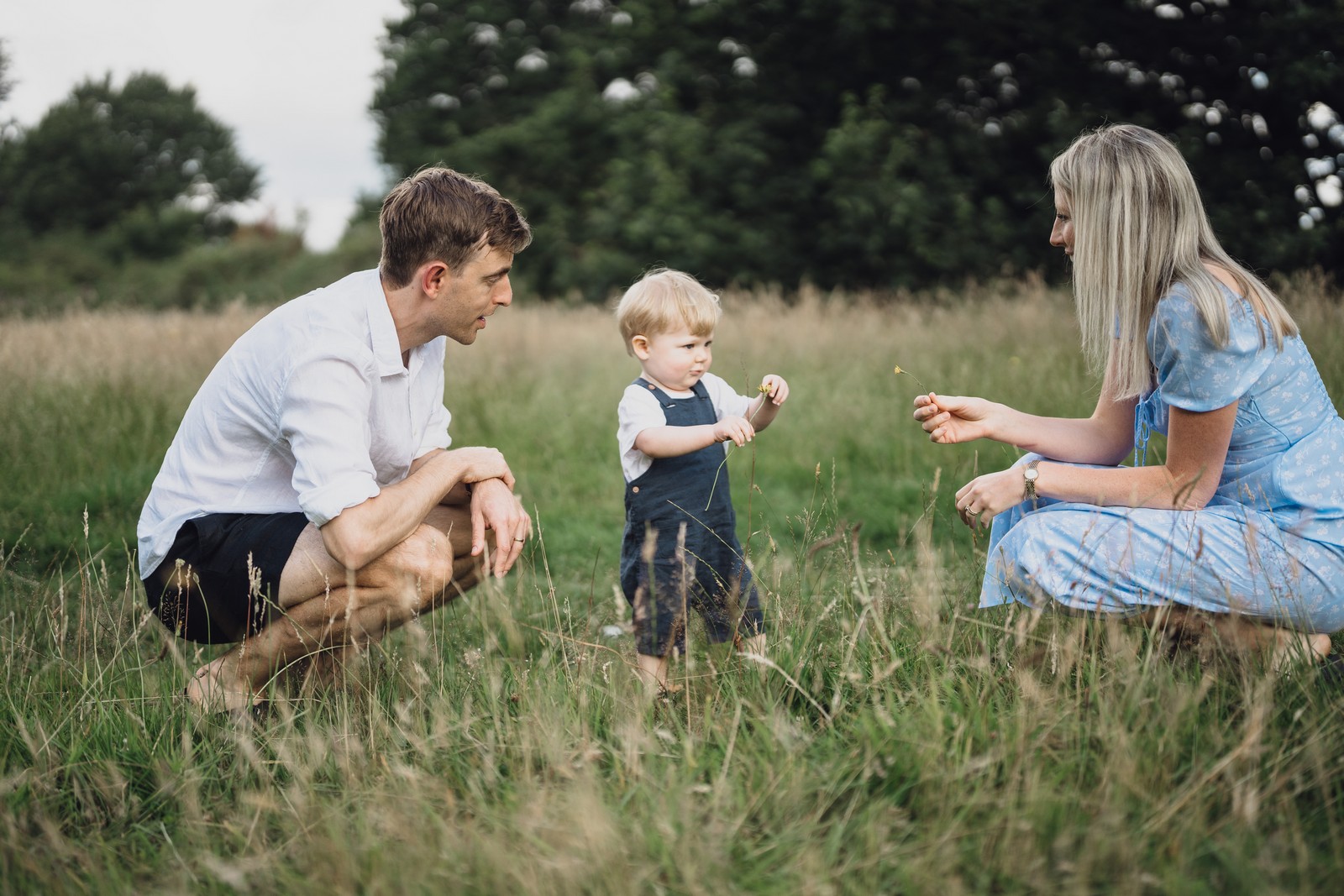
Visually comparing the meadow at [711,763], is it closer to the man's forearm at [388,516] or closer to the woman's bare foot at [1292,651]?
the woman's bare foot at [1292,651]

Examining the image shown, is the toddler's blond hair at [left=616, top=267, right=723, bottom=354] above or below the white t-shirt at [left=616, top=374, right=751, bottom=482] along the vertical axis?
above

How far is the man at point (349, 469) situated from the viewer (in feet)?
9.66

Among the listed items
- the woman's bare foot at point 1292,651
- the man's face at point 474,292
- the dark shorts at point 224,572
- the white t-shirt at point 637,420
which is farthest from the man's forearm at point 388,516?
the woman's bare foot at point 1292,651

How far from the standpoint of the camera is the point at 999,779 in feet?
7.14

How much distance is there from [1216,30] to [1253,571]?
1393 centimetres

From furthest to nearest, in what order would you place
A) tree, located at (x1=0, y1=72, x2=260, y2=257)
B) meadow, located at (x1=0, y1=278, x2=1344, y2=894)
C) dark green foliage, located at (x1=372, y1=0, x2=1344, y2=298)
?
tree, located at (x1=0, y1=72, x2=260, y2=257), dark green foliage, located at (x1=372, y1=0, x2=1344, y2=298), meadow, located at (x1=0, y1=278, x2=1344, y2=894)

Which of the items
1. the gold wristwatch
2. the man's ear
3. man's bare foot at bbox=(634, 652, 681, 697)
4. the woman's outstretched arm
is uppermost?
the man's ear

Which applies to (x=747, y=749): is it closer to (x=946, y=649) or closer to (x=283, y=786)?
(x=946, y=649)

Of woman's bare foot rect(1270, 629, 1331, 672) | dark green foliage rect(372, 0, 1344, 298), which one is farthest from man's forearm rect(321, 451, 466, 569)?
dark green foliage rect(372, 0, 1344, 298)

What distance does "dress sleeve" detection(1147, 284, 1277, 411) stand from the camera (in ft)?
8.86

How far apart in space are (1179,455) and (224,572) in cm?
286

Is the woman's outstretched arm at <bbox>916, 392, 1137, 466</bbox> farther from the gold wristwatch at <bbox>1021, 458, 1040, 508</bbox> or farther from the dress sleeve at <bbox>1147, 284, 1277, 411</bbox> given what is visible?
the dress sleeve at <bbox>1147, 284, 1277, 411</bbox>

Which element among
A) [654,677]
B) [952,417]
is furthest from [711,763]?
[952,417]

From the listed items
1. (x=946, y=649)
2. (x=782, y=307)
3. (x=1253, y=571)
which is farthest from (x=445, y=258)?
(x=782, y=307)
